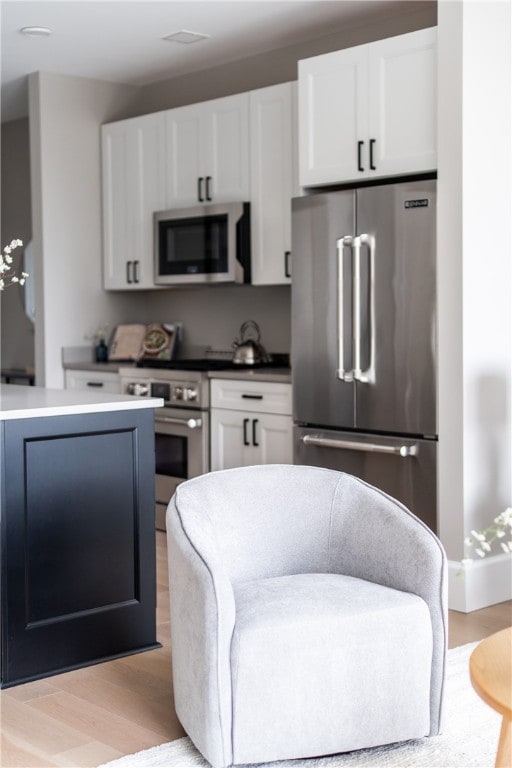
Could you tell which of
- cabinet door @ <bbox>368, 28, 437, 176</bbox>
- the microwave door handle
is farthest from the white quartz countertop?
the microwave door handle

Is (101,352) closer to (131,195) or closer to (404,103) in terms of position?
(131,195)

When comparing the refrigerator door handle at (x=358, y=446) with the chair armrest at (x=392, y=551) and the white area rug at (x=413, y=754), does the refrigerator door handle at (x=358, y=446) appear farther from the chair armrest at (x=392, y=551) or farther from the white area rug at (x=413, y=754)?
the white area rug at (x=413, y=754)

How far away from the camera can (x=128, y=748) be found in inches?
103

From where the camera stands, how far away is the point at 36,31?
16.3 feet

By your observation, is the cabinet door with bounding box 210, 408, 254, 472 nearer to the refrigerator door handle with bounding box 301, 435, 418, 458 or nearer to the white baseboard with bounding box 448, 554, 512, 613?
the refrigerator door handle with bounding box 301, 435, 418, 458

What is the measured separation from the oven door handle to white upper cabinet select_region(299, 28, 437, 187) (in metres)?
1.37

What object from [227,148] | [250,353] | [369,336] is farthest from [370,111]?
[250,353]

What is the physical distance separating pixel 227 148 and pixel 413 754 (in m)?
3.54

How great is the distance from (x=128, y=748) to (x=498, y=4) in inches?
122

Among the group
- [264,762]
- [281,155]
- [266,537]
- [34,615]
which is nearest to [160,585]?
[34,615]

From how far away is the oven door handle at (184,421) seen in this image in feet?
16.7

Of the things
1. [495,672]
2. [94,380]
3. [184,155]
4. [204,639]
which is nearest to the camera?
[495,672]

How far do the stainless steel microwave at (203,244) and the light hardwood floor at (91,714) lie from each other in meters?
2.32

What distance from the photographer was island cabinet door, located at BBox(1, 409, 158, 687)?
3.10 meters
